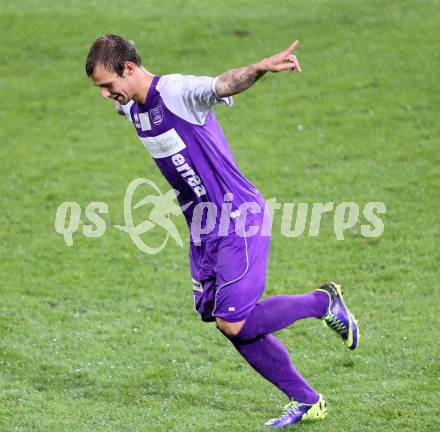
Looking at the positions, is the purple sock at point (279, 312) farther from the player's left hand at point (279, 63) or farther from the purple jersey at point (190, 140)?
the player's left hand at point (279, 63)

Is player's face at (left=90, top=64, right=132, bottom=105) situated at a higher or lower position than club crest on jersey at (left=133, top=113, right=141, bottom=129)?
higher

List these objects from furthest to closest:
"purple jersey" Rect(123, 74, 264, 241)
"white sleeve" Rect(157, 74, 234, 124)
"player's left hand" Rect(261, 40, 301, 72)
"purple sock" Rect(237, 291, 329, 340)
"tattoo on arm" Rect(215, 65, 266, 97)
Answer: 1. "purple sock" Rect(237, 291, 329, 340)
2. "purple jersey" Rect(123, 74, 264, 241)
3. "white sleeve" Rect(157, 74, 234, 124)
4. "tattoo on arm" Rect(215, 65, 266, 97)
5. "player's left hand" Rect(261, 40, 301, 72)

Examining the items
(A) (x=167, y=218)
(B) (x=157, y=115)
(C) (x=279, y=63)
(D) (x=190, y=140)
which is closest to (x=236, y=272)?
(D) (x=190, y=140)

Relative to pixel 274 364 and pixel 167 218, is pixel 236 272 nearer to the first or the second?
pixel 274 364

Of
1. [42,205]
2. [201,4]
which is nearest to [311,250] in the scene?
[42,205]

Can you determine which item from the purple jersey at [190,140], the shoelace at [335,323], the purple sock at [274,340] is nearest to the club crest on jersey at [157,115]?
the purple jersey at [190,140]

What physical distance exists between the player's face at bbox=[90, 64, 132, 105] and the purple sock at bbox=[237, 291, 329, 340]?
159 centimetres

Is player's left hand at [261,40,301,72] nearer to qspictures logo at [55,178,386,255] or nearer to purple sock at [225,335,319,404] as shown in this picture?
purple sock at [225,335,319,404]

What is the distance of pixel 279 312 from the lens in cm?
589

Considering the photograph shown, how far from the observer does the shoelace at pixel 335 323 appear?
618 cm

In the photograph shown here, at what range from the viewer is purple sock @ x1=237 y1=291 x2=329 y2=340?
18.9 feet

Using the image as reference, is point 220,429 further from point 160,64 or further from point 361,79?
point 160,64

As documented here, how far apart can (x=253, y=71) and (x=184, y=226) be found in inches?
214

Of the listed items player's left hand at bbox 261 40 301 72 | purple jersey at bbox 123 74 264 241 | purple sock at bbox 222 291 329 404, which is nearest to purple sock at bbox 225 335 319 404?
purple sock at bbox 222 291 329 404
